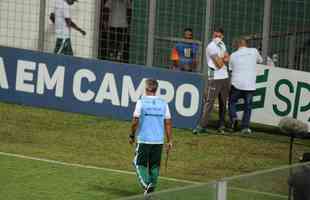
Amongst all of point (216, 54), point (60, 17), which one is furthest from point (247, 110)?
point (60, 17)

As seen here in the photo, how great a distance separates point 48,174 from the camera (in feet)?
58.5

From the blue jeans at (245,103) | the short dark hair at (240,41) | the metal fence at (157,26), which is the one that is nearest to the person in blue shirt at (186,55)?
the metal fence at (157,26)

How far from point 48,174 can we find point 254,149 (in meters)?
4.46

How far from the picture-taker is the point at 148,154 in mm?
15875

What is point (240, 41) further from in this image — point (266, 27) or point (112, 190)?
point (112, 190)

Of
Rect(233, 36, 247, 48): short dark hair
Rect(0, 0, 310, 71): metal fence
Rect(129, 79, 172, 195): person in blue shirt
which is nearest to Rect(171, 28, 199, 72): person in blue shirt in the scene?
Rect(0, 0, 310, 71): metal fence

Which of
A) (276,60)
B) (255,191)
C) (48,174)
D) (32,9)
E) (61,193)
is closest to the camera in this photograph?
(255,191)

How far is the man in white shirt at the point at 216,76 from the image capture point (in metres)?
21.6

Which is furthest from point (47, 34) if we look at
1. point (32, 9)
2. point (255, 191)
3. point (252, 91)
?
point (255, 191)

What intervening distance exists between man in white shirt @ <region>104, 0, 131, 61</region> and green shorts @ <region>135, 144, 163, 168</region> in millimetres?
7429

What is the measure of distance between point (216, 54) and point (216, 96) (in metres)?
0.78

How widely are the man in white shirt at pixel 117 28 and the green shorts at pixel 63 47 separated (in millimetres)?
825

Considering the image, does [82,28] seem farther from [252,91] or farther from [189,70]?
[252,91]

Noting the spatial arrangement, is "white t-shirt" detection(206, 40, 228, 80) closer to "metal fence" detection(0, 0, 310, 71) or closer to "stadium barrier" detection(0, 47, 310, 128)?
"stadium barrier" detection(0, 47, 310, 128)
